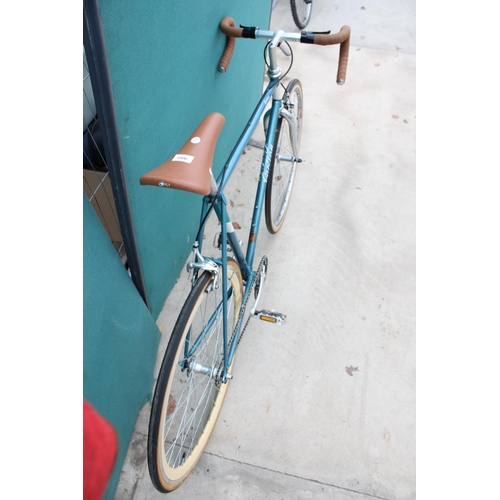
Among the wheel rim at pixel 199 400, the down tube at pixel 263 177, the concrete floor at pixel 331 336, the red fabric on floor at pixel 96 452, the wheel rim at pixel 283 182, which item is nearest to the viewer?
the red fabric on floor at pixel 96 452

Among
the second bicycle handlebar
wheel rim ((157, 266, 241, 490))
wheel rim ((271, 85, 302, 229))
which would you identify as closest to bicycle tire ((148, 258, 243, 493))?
wheel rim ((157, 266, 241, 490))

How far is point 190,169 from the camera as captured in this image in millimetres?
1293

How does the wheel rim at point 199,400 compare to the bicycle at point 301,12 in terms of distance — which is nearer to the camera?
the wheel rim at point 199,400

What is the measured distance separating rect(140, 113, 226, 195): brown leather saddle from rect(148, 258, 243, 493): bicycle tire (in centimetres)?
35

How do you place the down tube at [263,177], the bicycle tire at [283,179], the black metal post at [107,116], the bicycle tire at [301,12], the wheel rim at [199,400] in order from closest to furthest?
the black metal post at [107,116]
the wheel rim at [199,400]
the down tube at [263,177]
the bicycle tire at [283,179]
the bicycle tire at [301,12]

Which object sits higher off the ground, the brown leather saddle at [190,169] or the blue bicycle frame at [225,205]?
the brown leather saddle at [190,169]

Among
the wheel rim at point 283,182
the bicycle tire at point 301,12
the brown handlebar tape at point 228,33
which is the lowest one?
the wheel rim at point 283,182

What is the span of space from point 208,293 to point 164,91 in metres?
0.86

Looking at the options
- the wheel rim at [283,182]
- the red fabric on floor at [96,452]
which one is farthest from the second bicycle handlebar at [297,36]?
the red fabric on floor at [96,452]

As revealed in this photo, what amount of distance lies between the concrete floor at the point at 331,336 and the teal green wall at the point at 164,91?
45cm

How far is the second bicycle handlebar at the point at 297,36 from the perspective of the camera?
1982 millimetres

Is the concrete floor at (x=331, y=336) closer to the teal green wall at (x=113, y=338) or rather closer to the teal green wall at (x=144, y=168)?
the teal green wall at (x=113, y=338)

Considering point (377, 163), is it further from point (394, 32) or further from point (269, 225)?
point (394, 32)
